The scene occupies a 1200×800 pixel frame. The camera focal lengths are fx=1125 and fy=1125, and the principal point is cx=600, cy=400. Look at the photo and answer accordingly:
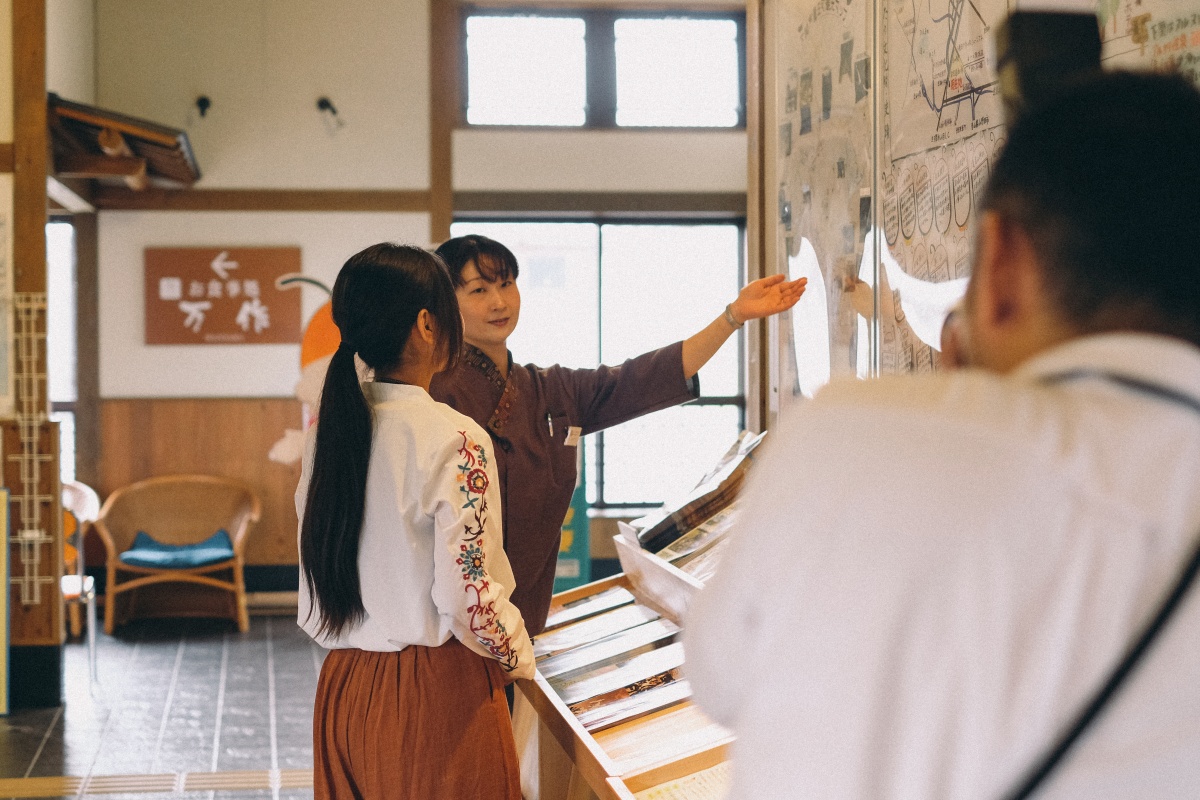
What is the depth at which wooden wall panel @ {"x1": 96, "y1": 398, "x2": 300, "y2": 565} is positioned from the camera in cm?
691

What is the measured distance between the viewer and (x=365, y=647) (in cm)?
182

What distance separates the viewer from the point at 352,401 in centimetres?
177

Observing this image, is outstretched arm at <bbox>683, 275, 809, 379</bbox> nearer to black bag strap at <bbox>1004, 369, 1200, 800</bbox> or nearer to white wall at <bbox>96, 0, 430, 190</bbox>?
black bag strap at <bbox>1004, 369, 1200, 800</bbox>

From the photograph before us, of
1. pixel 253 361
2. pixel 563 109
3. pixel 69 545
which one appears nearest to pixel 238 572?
pixel 69 545

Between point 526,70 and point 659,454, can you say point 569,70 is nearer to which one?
point 526,70

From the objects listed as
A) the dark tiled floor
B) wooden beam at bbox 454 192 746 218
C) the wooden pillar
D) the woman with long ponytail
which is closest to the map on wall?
the woman with long ponytail

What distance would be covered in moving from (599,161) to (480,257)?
493cm

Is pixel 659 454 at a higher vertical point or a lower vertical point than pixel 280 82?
lower

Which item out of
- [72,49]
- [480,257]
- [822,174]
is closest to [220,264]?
[72,49]

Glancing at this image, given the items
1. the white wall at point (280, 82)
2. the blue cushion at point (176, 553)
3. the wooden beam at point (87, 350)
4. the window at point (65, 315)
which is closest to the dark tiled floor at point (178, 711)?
the blue cushion at point (176, 553)

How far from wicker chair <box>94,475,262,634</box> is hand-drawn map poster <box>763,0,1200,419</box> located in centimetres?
502

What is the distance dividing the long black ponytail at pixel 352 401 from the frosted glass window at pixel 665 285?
222 inches

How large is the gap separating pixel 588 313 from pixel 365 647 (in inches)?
225

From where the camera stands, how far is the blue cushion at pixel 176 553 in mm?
6402
